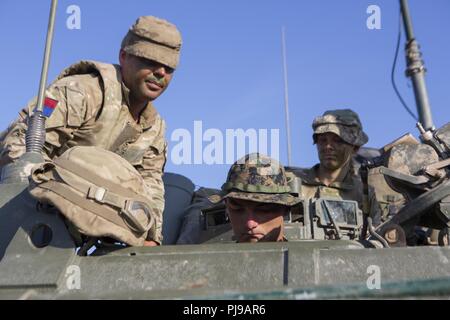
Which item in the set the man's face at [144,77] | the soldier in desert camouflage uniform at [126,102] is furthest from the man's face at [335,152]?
the man's face at [144,77]

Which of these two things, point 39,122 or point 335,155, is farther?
point 335,155

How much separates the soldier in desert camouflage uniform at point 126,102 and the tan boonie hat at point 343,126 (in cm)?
243

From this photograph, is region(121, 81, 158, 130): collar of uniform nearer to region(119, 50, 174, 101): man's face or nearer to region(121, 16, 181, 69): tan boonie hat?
region(119, 50, 174, 101): man's face

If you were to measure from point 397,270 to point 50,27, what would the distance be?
220 cm

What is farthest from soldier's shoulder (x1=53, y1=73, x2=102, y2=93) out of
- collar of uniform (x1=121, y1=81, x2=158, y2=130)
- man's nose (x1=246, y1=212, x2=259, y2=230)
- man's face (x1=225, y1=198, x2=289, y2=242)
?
man's nose (x1=246, y1=212, x2=259, y2=230)

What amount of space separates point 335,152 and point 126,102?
2.96m

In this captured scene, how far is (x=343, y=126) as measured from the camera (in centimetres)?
685

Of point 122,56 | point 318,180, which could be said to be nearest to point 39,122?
point 122,56

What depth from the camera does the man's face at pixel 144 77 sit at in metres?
4.49

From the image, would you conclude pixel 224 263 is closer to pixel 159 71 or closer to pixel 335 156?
pixel 159 71

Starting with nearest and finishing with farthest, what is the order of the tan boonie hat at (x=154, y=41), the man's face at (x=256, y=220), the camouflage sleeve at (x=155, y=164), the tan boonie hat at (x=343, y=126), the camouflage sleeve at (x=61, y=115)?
the man's face at (x=256, y=220), the camouflage sleeve at (x=61, y=115), the tan boonie hat at (x=154, y=41), the camouflage sleeve at (x=155, y=164), the tan boonie hat at (x=343, y=126)

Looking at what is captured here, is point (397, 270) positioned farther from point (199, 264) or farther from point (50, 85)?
point (50, 85)

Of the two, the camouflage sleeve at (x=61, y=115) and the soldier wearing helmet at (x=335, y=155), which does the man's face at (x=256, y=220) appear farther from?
the soldier wearing helmet at (x=335, y=155)
